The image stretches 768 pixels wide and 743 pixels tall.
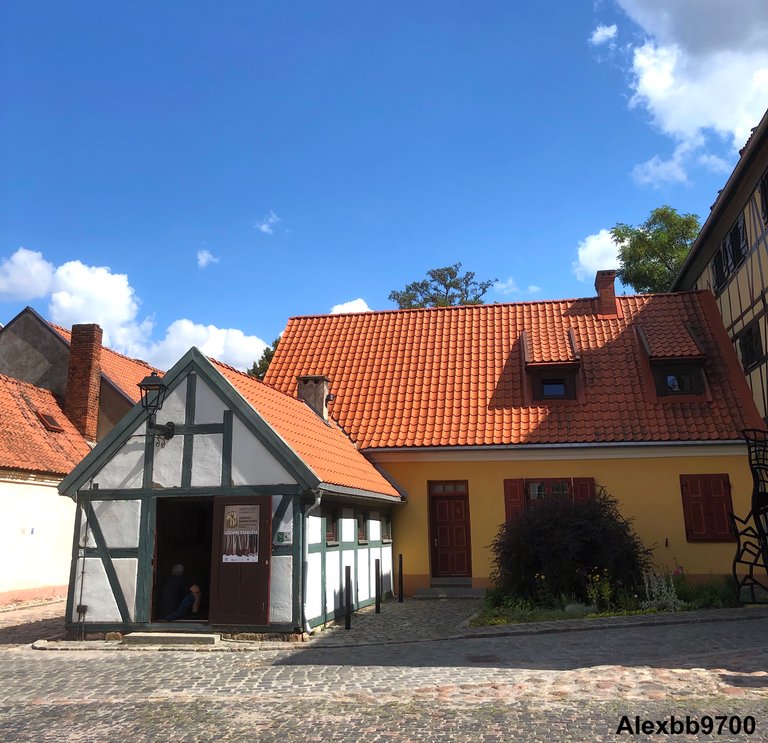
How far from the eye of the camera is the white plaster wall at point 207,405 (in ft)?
37.7

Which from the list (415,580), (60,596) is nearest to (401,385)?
(415,580)

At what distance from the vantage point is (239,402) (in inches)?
447

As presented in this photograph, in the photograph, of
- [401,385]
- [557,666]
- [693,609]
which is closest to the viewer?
[557,666]

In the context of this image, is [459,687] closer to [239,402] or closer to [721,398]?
[239,402]

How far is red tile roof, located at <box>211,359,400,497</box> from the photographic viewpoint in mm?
11750

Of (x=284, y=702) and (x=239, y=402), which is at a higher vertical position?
(x=239, y=402)

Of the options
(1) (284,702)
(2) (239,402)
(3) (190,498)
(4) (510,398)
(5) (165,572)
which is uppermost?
(4) (510,398)

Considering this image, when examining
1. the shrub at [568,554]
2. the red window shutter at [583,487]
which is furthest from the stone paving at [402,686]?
the red window shutter at [583,487]

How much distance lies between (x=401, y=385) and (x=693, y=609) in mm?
8971

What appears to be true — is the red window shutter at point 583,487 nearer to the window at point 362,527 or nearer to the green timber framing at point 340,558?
the green timber framing at point 340,558

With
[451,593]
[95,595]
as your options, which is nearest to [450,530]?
[451,593]

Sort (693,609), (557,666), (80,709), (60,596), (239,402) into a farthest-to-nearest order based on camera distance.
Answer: (60,596) → (693,609) → (239,402) → (557,666) → (80,709)

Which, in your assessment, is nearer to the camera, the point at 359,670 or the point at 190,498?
the point at 359,670

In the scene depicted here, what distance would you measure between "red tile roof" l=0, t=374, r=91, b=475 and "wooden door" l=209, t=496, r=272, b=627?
7.28 m
